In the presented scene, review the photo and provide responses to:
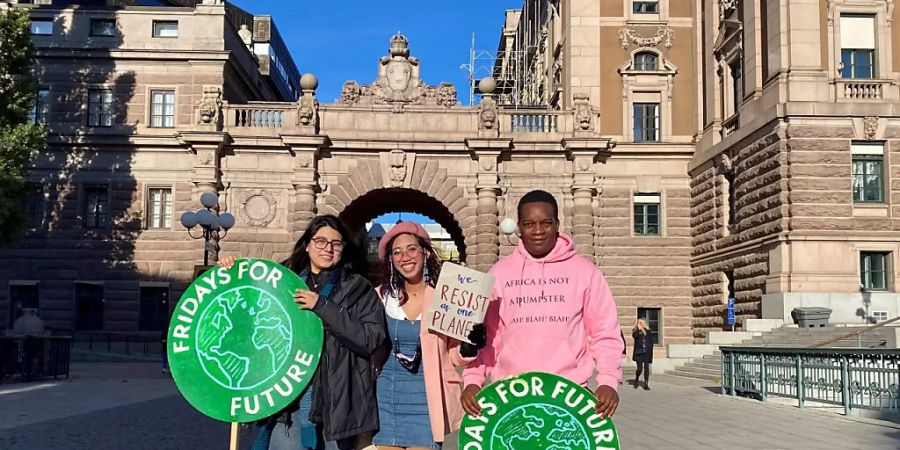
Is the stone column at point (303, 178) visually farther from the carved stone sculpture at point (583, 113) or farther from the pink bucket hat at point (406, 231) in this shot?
the pink bucket hat at point (406, 231)

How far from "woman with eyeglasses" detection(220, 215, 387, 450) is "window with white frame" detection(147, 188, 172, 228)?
2803 cm

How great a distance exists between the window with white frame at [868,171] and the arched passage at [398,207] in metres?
13.3

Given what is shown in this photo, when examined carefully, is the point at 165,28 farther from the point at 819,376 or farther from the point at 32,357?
the point at 819,376

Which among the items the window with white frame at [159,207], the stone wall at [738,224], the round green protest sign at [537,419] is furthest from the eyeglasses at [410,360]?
the window with white frame at [159,207]

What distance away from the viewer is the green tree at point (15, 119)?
25422 millimetres

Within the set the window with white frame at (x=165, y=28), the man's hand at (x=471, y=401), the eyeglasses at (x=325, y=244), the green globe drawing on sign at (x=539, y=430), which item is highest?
the window with white frame at (x=165, y=28)

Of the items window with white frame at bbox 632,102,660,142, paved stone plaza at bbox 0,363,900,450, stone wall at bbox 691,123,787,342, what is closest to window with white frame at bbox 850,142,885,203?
stone wall at bbox 691,123,787,342

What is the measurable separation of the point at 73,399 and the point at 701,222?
2215 cm

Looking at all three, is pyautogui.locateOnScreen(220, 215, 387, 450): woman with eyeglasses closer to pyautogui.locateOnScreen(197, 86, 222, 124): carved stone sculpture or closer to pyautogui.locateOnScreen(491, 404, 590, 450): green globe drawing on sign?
pyautogui.locateOnScreen(491, 404, 590, 450): green globe drawing on sign

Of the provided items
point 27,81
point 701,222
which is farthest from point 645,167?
point 27,81

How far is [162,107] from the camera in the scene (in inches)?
1273

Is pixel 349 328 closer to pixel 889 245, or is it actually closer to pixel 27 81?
pixel 889 245

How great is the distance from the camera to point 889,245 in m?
24.4

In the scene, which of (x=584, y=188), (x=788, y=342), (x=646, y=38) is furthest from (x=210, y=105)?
(x=788, y=342)
